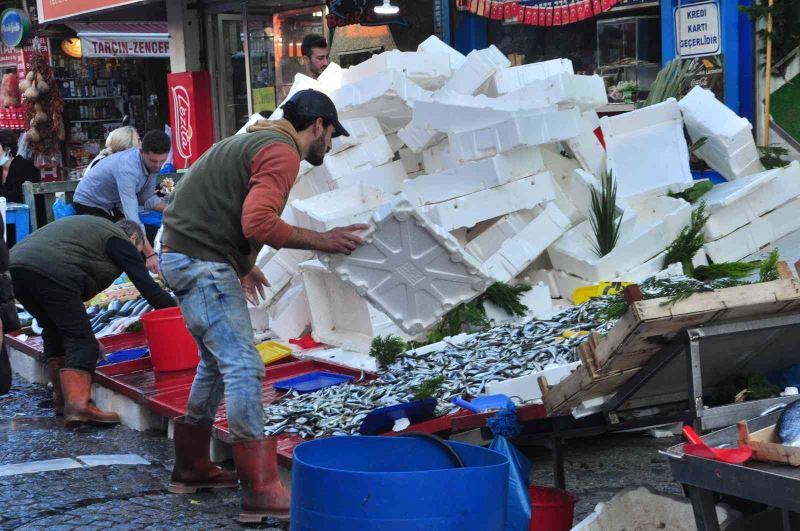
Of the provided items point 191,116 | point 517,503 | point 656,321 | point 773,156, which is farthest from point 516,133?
point 191,116

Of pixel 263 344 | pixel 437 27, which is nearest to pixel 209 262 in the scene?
pixel 263 344

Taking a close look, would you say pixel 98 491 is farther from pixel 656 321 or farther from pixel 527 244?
A: pixel 656 321

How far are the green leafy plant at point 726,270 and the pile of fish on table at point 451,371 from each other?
2.90 feet

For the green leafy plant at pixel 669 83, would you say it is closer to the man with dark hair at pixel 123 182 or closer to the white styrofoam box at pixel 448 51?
the white styrofoam box at pixel 448 51

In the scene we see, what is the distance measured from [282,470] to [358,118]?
3778 mm

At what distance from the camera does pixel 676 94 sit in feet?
32.5

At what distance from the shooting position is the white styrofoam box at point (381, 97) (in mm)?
8484

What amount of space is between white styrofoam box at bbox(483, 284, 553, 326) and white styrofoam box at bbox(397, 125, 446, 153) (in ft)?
4.75

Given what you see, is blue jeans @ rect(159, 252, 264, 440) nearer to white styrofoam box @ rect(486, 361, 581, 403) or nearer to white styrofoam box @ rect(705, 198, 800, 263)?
white styrofoam box @ rect(486, 361, 581, 403)

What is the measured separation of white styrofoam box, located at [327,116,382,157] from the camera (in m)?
8.49

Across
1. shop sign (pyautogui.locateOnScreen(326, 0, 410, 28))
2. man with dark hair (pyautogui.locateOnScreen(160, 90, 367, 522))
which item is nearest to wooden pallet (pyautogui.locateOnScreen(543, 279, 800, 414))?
man with dark hair (pyautogui.locateOnScreen(160, 90, 367, 522))

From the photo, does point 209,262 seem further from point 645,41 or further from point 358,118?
point 645,41

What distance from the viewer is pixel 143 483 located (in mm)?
6211

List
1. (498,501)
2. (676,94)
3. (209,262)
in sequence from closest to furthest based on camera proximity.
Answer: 1. (498,501)
2. (209,262)
3. (676,94)
